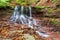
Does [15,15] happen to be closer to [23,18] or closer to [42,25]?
[23,18]

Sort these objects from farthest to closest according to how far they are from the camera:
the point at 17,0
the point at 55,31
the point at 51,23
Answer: the point at 17,0 < the point at 51,23 < the point at 55,31

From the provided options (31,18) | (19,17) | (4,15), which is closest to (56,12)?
(31,18)

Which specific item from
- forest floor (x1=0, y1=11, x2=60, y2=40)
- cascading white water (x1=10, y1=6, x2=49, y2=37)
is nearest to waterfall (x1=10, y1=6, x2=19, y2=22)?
cascading white water (x1=10, y1=6, x2=49, y2=37)

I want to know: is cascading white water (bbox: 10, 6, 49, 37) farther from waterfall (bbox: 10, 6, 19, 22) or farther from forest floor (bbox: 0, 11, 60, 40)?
forest floor (bbox: 0, 11, 60, 40)

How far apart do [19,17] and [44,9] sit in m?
1.84

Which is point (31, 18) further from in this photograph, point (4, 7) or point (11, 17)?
point (4, 7)

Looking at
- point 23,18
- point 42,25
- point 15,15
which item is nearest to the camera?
point 42,25

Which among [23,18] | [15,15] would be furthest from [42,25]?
[15,15]

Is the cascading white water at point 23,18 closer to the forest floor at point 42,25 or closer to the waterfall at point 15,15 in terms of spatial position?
the waterfall at point 15,15

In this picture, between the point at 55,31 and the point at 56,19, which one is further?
the point at 56,19

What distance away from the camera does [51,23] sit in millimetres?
9930

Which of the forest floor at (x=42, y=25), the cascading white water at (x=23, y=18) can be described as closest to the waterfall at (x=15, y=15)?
the cascading white water at (x=23, y=18)

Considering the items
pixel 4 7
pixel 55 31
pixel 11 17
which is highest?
pixel 4 7

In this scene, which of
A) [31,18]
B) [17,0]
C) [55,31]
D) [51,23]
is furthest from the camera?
[17,0]
